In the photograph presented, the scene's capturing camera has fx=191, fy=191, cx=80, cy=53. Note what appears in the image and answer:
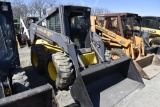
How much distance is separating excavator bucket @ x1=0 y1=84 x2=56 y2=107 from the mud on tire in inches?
59.2

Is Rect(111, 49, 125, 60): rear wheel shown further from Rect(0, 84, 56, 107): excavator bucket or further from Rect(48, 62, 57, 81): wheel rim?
Rect(0, 84, 56, 107): excavator bucket

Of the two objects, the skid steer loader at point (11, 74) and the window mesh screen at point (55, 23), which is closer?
the skid steer loader at point (11, 74)

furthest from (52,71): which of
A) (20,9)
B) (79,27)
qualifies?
(20,9)

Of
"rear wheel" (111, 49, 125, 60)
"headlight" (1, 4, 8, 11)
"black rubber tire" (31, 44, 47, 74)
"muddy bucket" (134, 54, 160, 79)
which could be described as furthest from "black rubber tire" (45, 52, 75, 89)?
"rear wheel" (111, 49, 125, 60)

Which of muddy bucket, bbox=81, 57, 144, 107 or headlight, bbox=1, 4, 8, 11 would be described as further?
muddy bucket, bbox=81, 57, 144, 107

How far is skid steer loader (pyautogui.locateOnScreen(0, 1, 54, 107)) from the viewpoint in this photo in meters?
3.16

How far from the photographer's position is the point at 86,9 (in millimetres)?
5984

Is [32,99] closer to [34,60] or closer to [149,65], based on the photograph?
[34,60]

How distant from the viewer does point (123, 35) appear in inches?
325

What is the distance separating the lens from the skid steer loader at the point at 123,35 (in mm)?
7597

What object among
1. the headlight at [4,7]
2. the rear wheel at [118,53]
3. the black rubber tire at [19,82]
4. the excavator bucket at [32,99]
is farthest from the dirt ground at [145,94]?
the headlight at [4,7]

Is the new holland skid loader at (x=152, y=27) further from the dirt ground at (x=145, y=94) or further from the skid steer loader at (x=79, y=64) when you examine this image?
the skid steer loader at (x=79, y=64)

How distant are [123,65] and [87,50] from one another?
Result: 1174 millimetres

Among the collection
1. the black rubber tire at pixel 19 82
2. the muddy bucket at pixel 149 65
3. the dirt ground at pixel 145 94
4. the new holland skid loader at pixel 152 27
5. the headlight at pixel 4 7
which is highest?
the headlight at pixel 4 7
